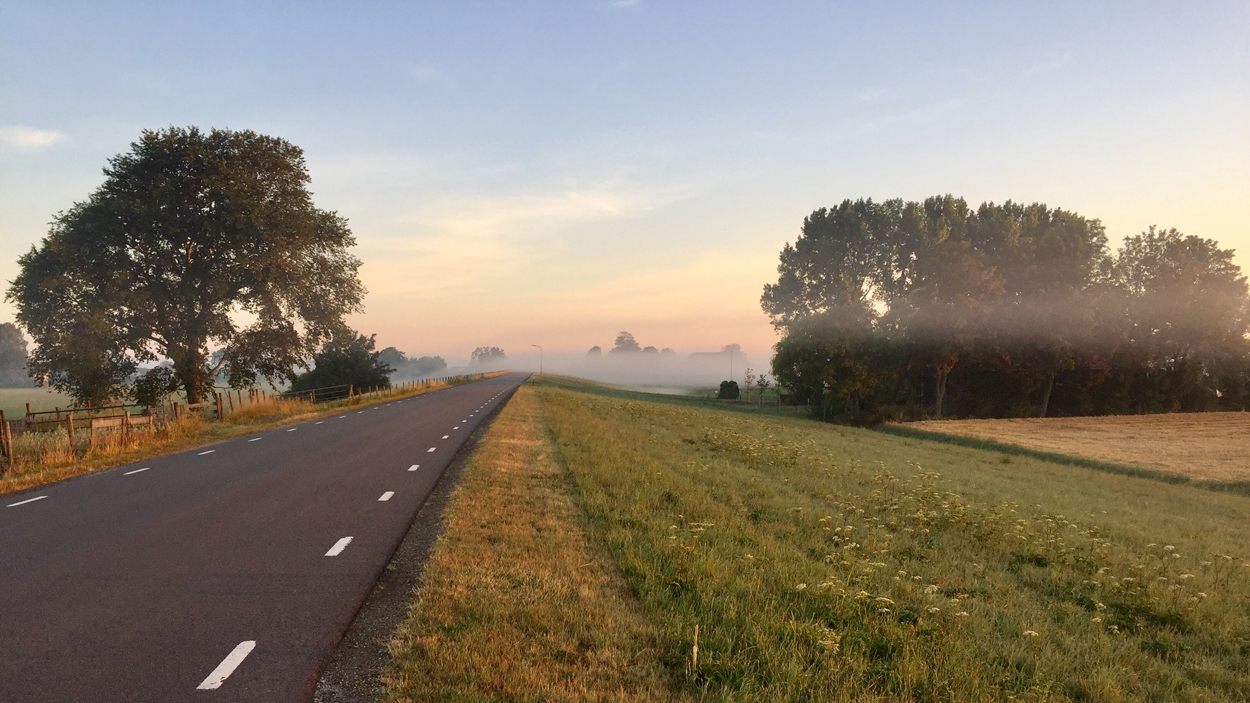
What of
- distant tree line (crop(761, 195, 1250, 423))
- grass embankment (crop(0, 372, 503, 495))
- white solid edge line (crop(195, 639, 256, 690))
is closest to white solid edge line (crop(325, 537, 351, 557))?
white solid edge line (crop(195, 639, 256, 690))

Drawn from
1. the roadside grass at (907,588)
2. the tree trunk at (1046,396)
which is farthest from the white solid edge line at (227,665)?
the tree trunk at (1046,396)

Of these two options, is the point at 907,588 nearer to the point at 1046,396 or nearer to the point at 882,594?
the point at 882,594

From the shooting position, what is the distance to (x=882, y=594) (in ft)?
20.2

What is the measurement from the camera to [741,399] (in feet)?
243

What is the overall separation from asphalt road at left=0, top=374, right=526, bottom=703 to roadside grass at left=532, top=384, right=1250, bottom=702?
1.34m

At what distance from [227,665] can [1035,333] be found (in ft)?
184

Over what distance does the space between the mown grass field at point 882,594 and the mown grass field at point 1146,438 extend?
15570mm

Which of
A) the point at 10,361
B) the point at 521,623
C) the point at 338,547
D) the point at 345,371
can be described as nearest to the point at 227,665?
the point at 521,623

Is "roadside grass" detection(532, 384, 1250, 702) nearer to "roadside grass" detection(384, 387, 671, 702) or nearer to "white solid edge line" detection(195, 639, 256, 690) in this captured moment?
"roadside grass" detection(384, 387, 671, 702)

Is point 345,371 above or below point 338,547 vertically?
above

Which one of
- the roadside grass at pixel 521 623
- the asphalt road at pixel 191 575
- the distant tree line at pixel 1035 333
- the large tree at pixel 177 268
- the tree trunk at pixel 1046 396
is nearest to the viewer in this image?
the roadside grass at pixel 521 623

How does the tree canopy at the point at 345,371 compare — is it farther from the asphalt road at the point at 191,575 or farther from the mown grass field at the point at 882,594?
the mown grass field at the point at 882,594

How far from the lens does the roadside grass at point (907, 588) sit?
4.62 meters

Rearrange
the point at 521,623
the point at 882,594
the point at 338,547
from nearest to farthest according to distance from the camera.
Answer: the point at 521,623, the point at 882,594, the point at 338,547
